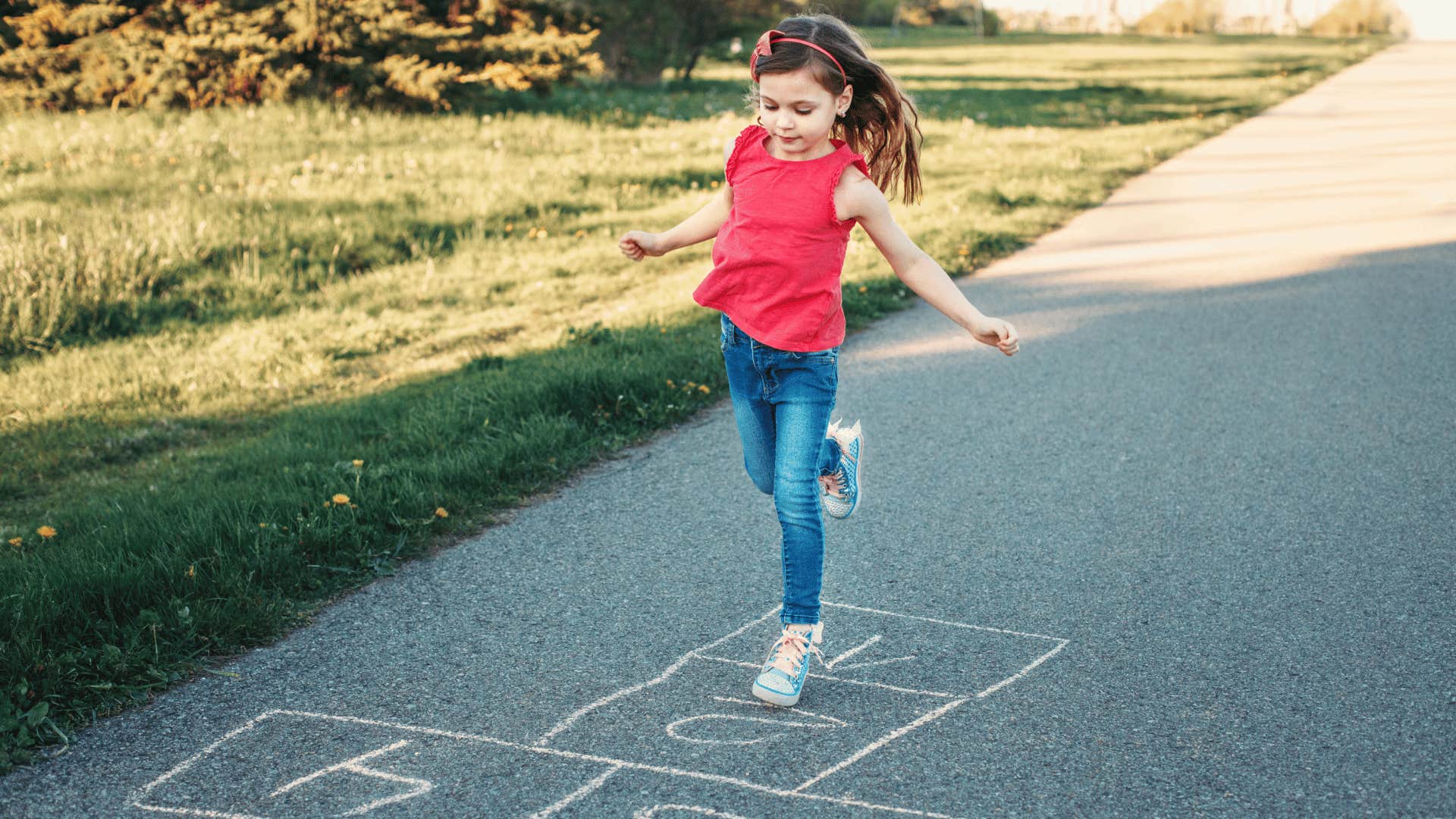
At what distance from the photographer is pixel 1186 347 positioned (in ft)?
22.5

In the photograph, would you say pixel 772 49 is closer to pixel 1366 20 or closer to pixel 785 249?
pixel 785 249

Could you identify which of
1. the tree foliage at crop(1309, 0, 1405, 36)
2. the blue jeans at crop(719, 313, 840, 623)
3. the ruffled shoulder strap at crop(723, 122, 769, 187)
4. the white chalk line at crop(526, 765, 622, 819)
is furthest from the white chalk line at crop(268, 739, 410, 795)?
the tree foliage at crop(1309, 0, 1405, 36)

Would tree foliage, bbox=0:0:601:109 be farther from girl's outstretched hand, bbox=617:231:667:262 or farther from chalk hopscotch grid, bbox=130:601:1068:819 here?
chalk hopscotch grid, bbox=130:601:1068:819

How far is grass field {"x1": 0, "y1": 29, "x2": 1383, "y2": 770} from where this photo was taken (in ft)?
12.6

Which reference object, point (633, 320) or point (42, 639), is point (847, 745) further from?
point (633, 320)

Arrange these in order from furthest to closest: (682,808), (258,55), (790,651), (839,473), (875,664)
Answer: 1. (258,55)
2. (839,473)
3. (875,664)
4. (790,651)
5. (682,808)

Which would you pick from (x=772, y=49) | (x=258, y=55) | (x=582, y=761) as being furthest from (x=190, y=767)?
(x=258, y=55)

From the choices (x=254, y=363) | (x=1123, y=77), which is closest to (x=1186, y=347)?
(x=254, y=363)

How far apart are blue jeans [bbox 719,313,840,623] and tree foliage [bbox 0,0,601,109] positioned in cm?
1140

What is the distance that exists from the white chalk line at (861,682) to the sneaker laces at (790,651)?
0.40 ft

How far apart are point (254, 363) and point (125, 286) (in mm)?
1594

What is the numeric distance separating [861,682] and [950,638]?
382 mm

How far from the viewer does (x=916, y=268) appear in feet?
10.8

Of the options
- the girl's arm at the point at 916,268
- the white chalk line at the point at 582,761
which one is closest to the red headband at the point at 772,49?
the girl's arm at the point at 916,268
